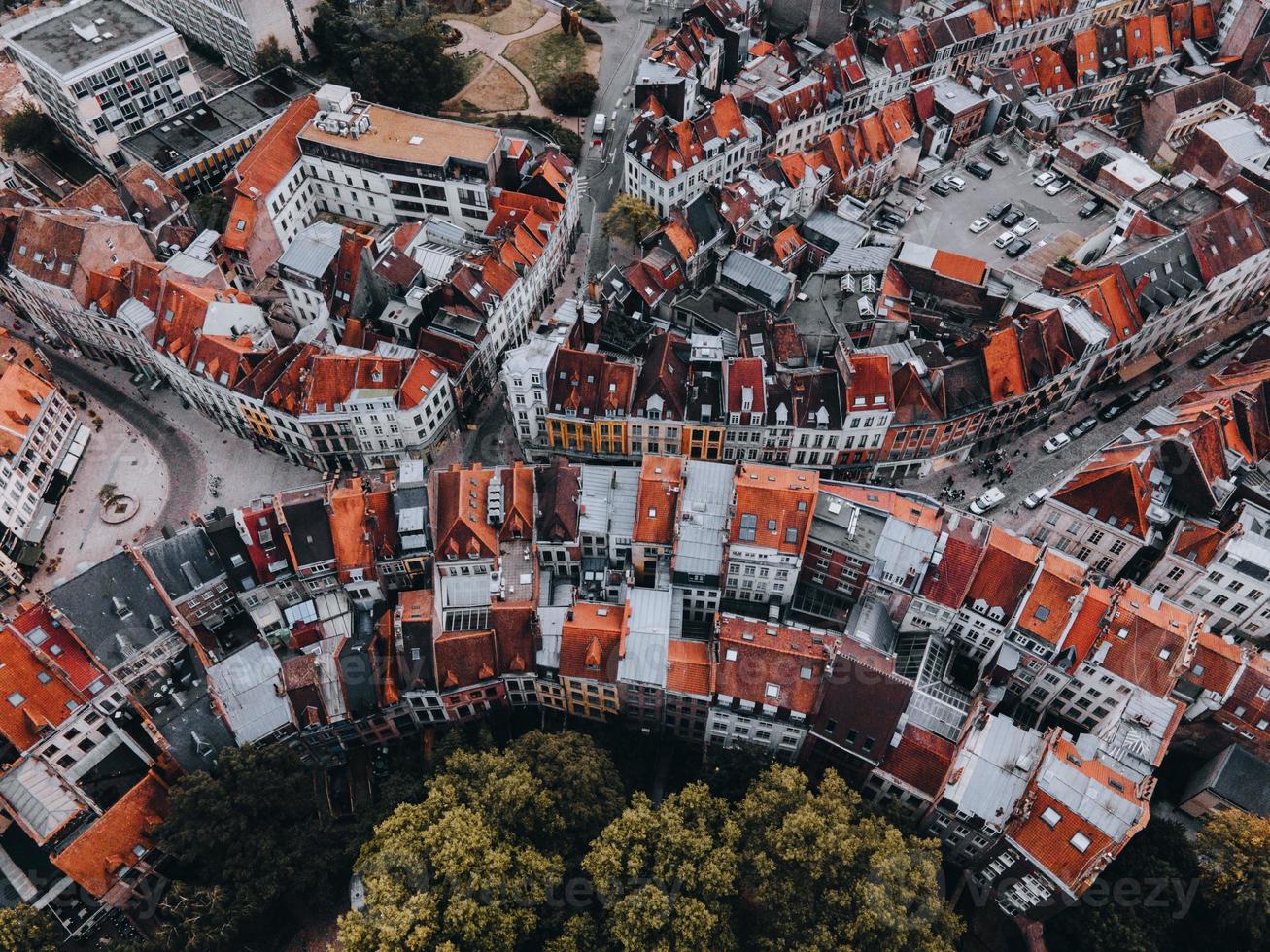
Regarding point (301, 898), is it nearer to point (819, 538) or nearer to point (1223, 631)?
point (819, 538)

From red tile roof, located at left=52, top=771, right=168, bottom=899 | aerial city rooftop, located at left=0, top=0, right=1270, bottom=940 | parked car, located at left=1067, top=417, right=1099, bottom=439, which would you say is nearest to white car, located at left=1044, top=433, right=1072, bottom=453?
aerial city rooftop, located at left=0, top=0, right=1270, bottom=940

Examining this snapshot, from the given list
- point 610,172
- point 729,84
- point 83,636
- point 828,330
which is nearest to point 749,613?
point 828,330

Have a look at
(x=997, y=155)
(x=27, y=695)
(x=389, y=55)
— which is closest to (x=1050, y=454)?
(x=997, y=155)

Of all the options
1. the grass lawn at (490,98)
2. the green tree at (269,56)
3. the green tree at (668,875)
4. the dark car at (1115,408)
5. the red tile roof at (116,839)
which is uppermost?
the green tree at (269,56)

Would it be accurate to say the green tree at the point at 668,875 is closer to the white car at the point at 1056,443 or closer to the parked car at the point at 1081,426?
the white car at the point at 1056,443

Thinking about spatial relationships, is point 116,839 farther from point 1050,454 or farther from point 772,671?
point 1050,454

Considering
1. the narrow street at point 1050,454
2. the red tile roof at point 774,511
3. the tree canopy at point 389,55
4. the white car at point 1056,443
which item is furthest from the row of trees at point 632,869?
the tree canopy at point 389,55
